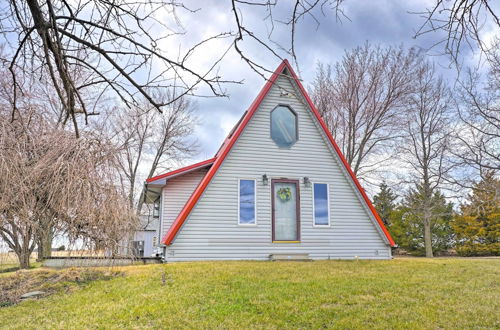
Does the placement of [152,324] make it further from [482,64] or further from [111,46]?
[482,64]

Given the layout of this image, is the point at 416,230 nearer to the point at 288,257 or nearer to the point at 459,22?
the point at 288,257

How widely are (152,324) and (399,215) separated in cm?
2536

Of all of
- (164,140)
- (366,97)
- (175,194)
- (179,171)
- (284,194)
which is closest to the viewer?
(284,194)

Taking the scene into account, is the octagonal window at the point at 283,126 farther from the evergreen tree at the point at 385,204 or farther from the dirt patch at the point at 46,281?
the evergreen tree at the point at 385,204

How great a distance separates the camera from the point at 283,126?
12.2m

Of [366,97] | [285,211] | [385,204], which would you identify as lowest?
[285,211]

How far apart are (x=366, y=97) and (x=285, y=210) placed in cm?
1068

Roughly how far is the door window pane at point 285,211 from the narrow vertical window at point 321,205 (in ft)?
2.19

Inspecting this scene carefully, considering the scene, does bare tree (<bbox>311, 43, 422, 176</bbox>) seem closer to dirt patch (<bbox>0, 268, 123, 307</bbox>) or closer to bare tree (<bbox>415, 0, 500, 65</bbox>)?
dirt patch (<bbox>0, 268, 123, 307</bbox>)

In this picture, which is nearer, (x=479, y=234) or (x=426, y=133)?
(x=426, y=133)

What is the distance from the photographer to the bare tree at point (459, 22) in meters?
2.67

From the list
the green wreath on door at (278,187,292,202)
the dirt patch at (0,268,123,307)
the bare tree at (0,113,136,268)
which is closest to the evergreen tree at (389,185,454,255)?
the green wreath on door at (278,187,292,202)

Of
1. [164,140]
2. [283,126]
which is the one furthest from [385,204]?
[283,126]

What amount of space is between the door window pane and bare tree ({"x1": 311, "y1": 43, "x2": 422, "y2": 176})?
31.6ft
